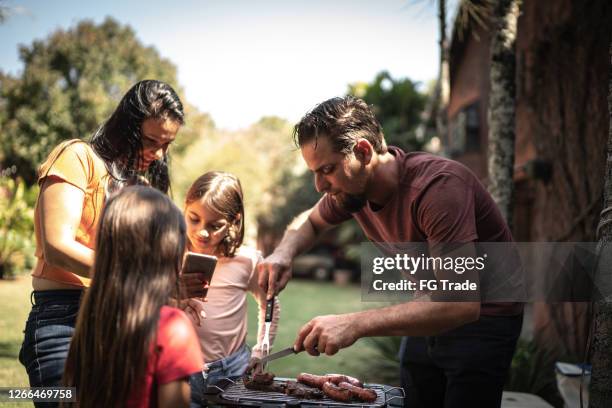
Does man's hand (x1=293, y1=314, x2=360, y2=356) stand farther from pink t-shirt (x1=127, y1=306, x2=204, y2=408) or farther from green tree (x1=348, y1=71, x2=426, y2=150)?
green tree (x1=348, y1=71, x2=426, y2=150)

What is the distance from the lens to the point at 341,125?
2.59 metres

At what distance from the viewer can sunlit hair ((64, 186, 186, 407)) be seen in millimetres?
1757

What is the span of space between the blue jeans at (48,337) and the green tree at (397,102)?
52.5ft

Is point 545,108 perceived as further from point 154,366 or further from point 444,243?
point 154,366

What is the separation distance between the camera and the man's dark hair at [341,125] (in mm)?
2588

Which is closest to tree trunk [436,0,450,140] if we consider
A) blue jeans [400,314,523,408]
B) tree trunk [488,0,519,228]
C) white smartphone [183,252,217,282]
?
tree trunk [488,0,519,228]

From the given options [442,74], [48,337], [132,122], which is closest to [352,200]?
[132,122]

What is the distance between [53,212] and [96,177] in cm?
26

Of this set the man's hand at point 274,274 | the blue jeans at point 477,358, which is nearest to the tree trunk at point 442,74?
the man's hand at point 274,274

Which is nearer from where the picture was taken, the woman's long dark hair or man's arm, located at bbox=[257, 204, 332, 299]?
the woman's long dark hair

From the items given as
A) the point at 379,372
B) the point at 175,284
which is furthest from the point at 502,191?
the point at 175,284

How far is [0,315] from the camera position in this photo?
Result: 336 inches

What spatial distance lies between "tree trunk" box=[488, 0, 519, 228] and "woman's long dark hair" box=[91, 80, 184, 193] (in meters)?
3.45

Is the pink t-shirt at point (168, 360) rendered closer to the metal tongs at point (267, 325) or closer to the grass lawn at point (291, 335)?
the metal tongs at point (267, 325)
